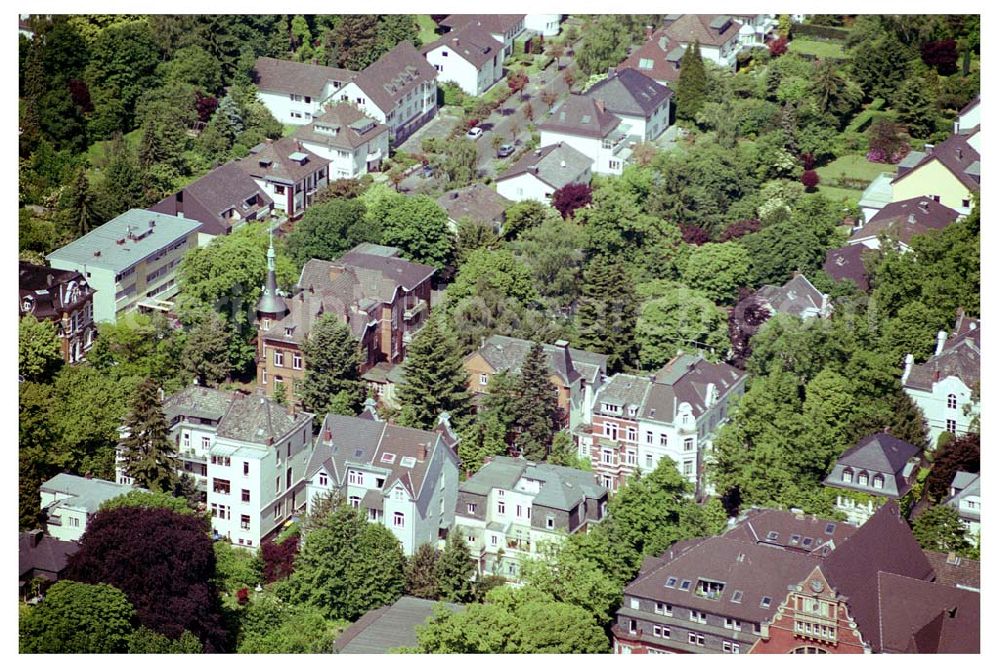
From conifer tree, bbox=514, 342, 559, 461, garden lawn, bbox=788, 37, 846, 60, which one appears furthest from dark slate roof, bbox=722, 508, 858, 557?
garden lawn, bbox=788, 37, 846, 60

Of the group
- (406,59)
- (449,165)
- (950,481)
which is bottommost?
(950,481)

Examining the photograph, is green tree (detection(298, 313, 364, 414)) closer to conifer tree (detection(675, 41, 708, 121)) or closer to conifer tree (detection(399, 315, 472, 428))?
conifer tree (detection(399, 315, 472, 428))

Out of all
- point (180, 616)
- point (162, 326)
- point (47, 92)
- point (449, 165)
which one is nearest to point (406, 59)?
point (449, 165)

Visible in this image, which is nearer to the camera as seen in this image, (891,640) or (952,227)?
(891,640)

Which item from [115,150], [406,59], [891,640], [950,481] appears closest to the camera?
[891,640]

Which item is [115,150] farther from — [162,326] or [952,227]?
[952,227]

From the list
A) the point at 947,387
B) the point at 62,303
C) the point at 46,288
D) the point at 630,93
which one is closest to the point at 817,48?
the point at 630,93

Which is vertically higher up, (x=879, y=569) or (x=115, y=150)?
(x=115, y=150)
